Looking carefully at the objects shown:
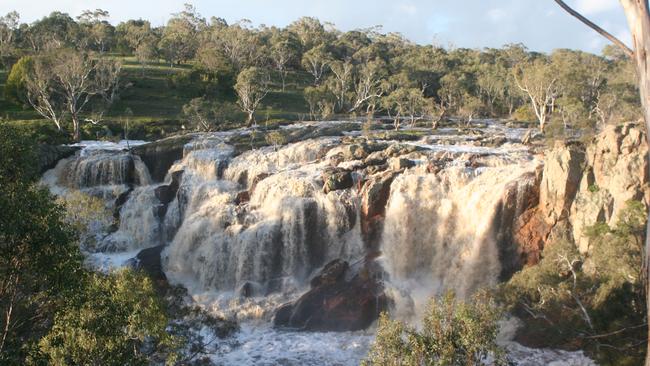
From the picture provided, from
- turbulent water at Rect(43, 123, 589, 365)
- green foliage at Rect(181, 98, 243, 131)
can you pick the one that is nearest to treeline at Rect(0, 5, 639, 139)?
green foliage at Rect(181, 98, 243, 131)

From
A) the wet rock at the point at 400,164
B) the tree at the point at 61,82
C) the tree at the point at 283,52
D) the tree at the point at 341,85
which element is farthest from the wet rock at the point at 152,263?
the tree at the point at 283,52

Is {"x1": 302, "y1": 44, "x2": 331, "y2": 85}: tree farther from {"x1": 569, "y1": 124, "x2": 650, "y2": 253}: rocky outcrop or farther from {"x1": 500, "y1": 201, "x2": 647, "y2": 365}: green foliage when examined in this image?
{"x1": 500, "y1": 201, "x2": 647, "y2": 365}: green foliage

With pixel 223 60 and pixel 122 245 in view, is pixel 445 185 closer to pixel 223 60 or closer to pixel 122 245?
pixel 122 245

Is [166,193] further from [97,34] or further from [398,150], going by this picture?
[97,34]

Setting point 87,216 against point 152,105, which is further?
point 152,105

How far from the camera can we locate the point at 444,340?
13789 millimetres

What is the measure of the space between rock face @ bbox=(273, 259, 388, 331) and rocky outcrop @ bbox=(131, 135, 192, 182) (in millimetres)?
16944

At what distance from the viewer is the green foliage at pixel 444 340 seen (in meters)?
13.5

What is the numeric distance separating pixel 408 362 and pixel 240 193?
21226 mm

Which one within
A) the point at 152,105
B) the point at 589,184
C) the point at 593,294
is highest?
the point at 152,105

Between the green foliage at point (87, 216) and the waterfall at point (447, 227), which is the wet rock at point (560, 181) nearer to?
the waterfall at point (447, 227)


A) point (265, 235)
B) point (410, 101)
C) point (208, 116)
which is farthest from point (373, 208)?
point (410, 101)

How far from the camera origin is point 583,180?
24.3 meters

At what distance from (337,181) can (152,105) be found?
124 ft
